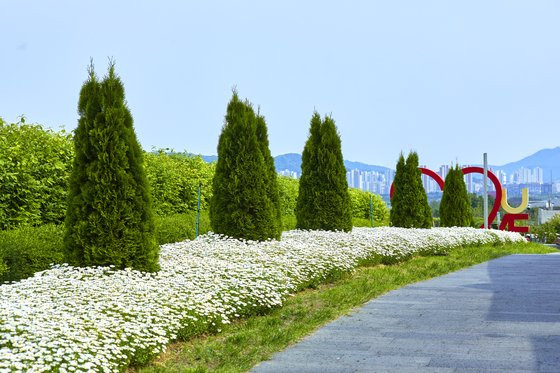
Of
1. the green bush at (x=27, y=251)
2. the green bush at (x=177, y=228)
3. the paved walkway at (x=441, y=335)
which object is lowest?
the paved walkway at (x=441, y=335)

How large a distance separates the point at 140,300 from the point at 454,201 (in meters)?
20.2

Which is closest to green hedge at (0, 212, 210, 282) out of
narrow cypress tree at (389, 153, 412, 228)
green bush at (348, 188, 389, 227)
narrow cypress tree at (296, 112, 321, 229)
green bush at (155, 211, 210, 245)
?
green bush at (155, 211, 210, 245)

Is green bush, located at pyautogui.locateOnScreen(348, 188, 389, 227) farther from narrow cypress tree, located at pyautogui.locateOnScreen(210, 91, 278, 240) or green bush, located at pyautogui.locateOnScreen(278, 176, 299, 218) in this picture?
narrow cypress tree, located at pyautogui.locateOnScreen(210, 91, 278, 240)

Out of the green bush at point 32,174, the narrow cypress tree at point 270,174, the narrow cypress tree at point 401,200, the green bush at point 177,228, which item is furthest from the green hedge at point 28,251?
the narrow cypress tree at point 401,200

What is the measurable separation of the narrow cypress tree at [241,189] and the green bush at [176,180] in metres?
2.88

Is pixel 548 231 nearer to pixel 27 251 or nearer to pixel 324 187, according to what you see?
pixel 324 187

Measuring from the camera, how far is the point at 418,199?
69.8ft

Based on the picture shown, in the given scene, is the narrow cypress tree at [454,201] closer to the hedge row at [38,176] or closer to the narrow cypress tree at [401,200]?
the narrow cypress tree at [401,200]

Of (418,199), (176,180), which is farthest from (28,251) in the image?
(418,199)

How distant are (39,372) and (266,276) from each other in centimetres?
432

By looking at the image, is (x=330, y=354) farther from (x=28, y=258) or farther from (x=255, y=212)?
(x=255, y=212)

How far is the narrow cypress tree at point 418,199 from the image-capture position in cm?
2112

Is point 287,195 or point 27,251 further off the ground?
point 287,195

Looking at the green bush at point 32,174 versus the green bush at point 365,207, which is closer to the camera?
the green bush at point 32,174
